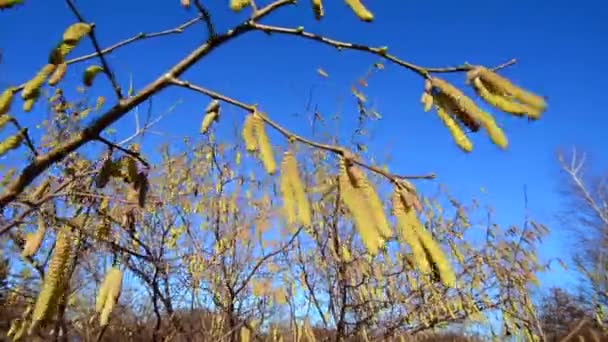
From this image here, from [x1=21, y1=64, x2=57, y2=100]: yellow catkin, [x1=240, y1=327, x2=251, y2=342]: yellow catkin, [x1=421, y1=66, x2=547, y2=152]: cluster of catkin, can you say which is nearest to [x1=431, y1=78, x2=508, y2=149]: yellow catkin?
[x1=421, y1=66, x2=547, y2=152]: cluster of catkin

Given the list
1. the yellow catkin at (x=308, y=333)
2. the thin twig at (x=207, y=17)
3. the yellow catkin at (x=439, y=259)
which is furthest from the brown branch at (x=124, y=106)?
the yellow catkin at (x=308, y=333)

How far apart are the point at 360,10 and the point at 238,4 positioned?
0.84 ft

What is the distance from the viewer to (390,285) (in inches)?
188

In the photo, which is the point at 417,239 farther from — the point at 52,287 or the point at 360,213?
the point at 52,287

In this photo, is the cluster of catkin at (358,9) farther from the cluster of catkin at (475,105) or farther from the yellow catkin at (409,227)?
the yellow catkin at (409,227)

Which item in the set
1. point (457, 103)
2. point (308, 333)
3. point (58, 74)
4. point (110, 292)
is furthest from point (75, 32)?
point (308, 333)

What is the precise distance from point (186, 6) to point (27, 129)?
0.53 meters

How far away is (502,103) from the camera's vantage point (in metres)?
1.12

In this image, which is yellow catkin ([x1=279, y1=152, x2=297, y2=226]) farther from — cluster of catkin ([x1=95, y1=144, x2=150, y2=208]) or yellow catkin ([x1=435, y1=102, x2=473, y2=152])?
cluster of catkin ([x1=95, y1=144, x2=150, y2=208])

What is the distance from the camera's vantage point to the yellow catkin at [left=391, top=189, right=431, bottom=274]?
1.03m

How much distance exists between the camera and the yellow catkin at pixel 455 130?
1102mm

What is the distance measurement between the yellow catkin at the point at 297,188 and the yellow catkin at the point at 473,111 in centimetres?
34

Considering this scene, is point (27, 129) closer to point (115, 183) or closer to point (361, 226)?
point (361, 226)

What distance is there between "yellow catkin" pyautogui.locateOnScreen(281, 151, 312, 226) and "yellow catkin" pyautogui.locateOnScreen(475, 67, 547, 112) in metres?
0.43
